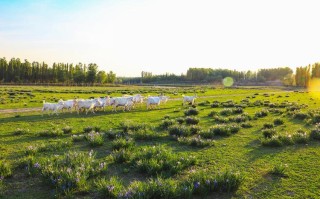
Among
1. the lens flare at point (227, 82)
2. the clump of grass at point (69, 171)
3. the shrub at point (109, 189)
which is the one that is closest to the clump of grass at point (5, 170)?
the clump of grass at point (69, 171)

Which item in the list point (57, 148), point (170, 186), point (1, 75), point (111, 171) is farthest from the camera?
point (1, 75)

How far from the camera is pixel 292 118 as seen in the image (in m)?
21.0

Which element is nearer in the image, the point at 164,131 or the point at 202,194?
the point at 202,194

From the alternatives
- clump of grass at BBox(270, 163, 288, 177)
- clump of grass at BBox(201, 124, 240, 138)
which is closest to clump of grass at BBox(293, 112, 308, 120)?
clump of grass at BBox(201, 124, 240, 138)

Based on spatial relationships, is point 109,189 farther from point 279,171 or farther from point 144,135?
point 144,135

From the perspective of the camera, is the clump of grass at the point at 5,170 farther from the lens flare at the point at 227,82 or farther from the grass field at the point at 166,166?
the lens flare at the point at 227,82

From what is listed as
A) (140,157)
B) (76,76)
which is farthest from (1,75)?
(140,157)

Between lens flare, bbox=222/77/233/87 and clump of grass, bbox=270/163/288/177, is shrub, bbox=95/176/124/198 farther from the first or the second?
lens flare, bbox=222/77/233/87

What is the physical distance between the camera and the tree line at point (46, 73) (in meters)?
117

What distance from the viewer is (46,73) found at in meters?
126

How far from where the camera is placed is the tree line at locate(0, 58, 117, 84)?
384 ft

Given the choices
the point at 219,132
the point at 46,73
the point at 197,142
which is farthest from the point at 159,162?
the point at 46,73

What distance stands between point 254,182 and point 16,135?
1290cm

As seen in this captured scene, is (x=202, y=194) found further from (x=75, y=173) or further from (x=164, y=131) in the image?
(x=164, y=131)
